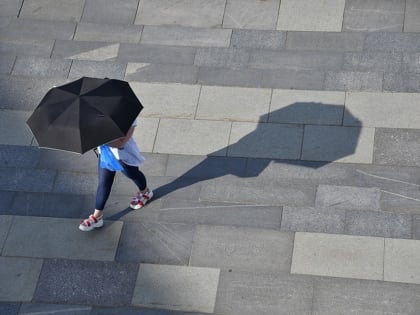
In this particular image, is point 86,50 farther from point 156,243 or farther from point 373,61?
point 373,61

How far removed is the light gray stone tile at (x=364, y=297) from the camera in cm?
813

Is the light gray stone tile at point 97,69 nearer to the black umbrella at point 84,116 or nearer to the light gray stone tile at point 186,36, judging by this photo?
the light gray stone tile at point 186,36

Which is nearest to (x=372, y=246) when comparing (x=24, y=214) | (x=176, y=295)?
(x=176, y=295)

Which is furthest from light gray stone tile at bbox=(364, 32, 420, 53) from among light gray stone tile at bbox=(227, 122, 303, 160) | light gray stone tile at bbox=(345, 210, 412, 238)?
light gray stone tile at bbox=(345, 210, 412, 238)

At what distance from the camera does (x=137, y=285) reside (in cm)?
870

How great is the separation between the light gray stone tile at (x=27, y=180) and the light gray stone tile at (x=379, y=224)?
3.61 m

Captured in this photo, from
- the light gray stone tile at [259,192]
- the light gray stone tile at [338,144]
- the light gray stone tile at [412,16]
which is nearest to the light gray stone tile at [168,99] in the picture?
the light gray stone tile at [259,192]

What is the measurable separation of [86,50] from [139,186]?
2.89 m

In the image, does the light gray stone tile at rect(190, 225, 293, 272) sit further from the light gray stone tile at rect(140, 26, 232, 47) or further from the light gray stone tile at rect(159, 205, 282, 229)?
the light gray stone tile at rect(140, 26, 232, 47)

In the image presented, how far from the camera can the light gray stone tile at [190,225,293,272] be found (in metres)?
8.69

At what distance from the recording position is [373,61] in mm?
10328

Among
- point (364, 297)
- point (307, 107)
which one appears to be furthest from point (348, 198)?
point (307, 107)

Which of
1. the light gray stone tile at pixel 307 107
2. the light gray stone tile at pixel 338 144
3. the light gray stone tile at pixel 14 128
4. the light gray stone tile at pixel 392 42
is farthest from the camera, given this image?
the light gray stone tile at pixel 392 42

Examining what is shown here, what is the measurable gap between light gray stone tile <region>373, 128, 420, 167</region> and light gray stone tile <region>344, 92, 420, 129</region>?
0.11 metres
